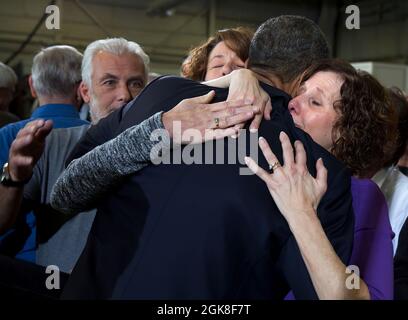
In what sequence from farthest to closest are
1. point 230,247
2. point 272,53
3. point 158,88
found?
point 272,53 → point 158,88 → point 230,247

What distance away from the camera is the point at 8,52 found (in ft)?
24.9

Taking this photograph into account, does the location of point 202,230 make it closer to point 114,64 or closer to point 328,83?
point 328,83

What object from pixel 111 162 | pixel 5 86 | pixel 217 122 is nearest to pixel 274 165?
pixel 217 122

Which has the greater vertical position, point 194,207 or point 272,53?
point 272,53

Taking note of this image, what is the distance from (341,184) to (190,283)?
30cm

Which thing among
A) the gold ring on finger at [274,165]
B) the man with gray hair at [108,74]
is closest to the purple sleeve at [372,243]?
the gold ring on finger at [274,165]

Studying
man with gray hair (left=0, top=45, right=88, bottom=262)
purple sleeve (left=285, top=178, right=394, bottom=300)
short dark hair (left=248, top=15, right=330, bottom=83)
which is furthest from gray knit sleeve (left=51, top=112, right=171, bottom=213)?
man with gray hair (left=0, top=45, right=88, bottom=262)

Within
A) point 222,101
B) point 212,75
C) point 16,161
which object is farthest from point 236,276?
point 212,75

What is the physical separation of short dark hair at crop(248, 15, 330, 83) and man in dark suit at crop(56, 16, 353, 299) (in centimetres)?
13

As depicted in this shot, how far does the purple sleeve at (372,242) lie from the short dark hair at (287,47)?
0.30 metres

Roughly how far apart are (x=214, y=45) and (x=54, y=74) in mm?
586

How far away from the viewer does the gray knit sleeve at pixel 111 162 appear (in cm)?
93

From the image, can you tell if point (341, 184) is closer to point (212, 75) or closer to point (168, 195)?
point (168, 195)

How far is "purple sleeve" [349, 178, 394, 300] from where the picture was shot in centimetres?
113
